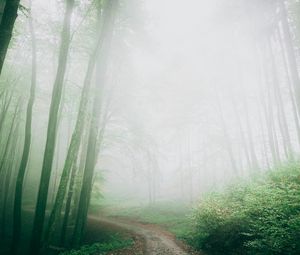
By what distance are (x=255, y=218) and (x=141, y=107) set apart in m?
13.0

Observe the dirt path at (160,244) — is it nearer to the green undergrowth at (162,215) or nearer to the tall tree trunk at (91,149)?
the green undergrowth at (162,215)

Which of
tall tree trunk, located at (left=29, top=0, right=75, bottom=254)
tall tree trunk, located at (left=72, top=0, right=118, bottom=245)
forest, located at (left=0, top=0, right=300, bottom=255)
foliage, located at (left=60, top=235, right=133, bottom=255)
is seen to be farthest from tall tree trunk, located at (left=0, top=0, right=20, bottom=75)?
foliage, located at (left=60, top=235, right=133, bottom=255)

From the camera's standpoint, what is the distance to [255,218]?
8.37 metres

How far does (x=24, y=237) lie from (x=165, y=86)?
17.3 m

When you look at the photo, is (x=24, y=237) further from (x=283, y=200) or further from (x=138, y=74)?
(x=283, y=200)

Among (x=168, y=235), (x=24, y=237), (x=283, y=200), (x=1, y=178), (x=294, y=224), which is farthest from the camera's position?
(x=1, y=178)

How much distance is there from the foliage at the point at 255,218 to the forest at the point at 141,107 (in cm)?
4

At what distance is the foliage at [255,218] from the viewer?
686cm

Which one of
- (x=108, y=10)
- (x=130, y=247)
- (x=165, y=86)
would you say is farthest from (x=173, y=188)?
(x=108, y=10)

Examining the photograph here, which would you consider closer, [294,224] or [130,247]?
[294,224]

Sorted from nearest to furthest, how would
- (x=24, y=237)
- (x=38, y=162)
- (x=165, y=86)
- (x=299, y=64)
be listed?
1. (x=24, y=237)
2. (x=299, y=64)
3. (x=165, y=86)
4. (x=38, y=162)

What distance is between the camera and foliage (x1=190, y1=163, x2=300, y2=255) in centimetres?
686

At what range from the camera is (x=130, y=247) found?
1166cm

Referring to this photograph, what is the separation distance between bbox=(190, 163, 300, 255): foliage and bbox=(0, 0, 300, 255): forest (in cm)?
4
